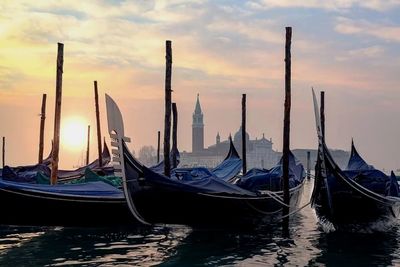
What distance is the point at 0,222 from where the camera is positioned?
1051 centimetres

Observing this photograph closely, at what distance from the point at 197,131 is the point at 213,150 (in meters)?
8.77

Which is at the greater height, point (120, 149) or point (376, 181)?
point (120, 149)

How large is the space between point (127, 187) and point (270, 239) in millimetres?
3473

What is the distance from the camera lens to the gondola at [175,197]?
985 cm

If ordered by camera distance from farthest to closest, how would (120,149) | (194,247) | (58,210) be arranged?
(58,210)
(194,247)
(120,149)

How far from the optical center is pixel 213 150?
14950 cm

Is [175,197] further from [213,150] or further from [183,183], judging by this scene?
[213,150]

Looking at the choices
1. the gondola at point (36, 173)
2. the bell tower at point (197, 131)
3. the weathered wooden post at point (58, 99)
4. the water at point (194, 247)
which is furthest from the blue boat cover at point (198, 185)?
the bell tower at point (197, 131)

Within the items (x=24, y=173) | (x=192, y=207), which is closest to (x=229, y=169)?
(x=192, y=207)

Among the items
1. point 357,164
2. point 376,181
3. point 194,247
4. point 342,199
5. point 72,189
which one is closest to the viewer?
point 194,247

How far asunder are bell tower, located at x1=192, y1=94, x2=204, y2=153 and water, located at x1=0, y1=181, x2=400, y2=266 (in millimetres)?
125696

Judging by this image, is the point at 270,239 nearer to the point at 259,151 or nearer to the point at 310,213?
the point at 310,213

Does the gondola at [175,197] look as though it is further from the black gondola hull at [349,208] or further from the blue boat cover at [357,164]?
the blue boat cover at [357,164]

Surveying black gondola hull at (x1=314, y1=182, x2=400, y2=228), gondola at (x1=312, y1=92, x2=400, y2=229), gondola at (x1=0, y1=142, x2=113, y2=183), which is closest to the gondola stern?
gondola at (x1=312, y1=92, x2=400, y2=229)
